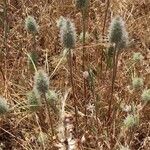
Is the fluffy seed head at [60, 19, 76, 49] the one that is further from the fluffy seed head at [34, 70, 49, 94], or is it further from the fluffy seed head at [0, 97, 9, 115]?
the fluffy seed head at [0, 97, 9, 115]

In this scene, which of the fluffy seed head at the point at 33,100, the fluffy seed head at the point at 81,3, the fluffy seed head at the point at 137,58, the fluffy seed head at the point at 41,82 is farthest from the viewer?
the fluffy seed head at the point at 137,58

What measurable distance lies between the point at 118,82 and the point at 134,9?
2.24 feet

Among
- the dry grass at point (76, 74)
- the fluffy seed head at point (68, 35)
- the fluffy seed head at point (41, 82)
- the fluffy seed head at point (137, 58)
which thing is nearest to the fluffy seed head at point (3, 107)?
the dry grass at point (76, 74)

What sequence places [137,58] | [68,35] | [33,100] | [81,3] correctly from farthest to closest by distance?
[137,58]
[33,100]
[81,3]
[68,35]

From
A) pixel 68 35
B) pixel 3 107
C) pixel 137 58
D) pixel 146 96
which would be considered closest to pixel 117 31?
pixel 68 35

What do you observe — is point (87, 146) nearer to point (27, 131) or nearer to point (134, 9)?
point (27, 131)

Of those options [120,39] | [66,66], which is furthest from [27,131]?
[120,39]

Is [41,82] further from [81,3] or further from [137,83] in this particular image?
[137,83]

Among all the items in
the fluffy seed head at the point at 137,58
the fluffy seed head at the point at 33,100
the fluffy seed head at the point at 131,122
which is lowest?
the fluffy seed head at the point at 131,122

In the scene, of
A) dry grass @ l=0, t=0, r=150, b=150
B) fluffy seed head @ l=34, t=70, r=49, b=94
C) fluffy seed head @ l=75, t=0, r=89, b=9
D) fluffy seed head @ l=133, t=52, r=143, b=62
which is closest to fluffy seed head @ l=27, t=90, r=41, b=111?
dry grass @ l=0, t=0, r=150, b=150

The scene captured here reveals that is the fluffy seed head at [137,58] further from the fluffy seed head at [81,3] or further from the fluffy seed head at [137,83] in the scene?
the fluffy seed head at [81,3]

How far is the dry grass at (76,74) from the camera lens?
2.03 m

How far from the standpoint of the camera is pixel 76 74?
2.36m

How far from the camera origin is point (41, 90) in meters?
1.70
